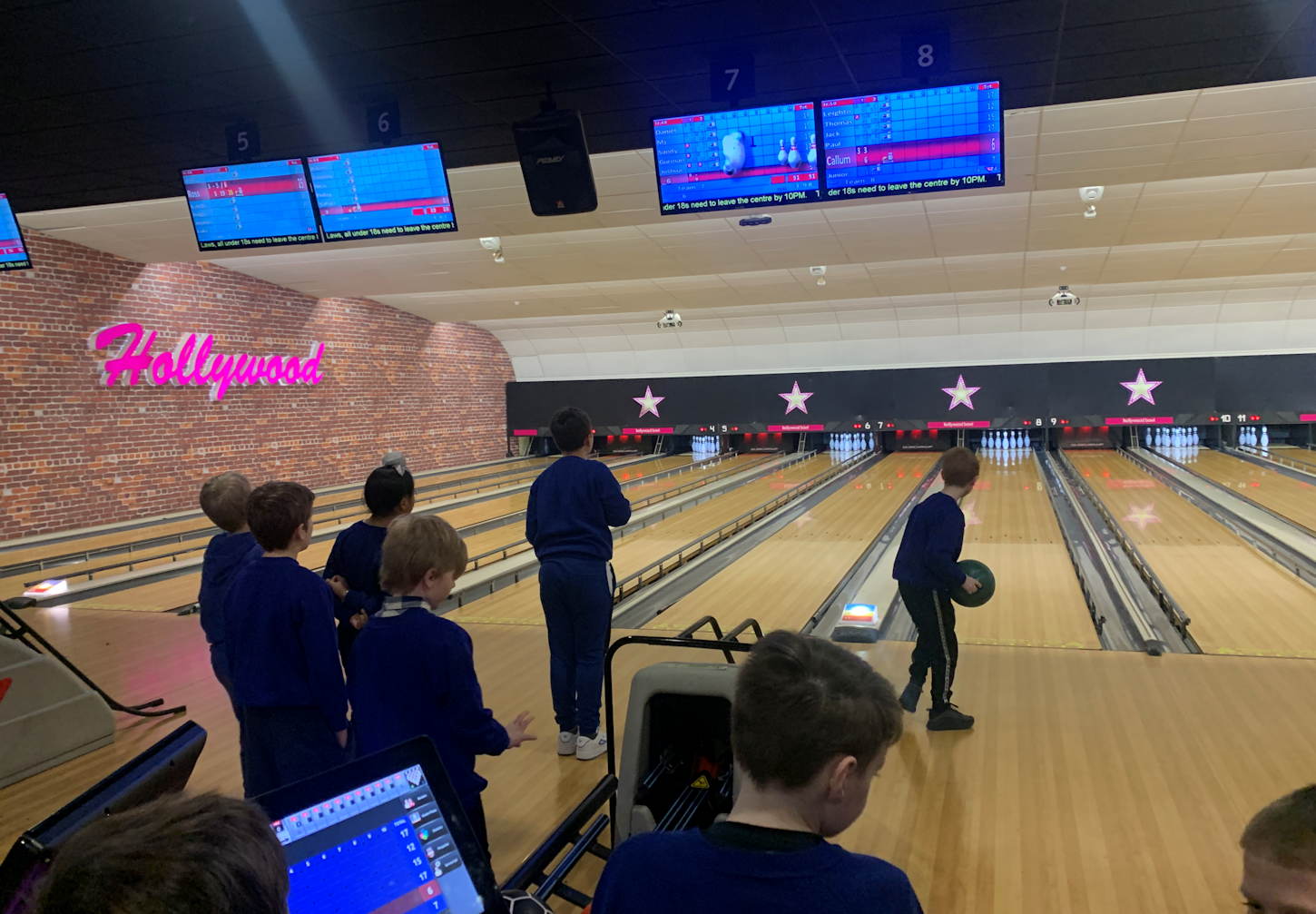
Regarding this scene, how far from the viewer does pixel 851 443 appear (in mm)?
15883

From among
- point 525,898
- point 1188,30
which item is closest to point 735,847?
point 525,898

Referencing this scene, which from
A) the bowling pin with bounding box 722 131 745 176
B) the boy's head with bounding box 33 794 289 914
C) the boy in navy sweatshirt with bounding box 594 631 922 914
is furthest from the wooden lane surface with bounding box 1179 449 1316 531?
the boy's head with bounding box 33 794 289 914

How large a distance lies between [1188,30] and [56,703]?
16.2 feet

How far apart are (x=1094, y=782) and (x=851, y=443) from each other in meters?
13.0

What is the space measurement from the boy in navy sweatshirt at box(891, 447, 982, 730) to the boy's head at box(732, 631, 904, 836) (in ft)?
8.59

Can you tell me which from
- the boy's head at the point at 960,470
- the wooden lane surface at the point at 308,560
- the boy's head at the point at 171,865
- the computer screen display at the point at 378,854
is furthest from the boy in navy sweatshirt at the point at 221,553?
the boy's head at the point at 960,470

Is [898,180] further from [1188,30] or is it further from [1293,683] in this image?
[1293,683]

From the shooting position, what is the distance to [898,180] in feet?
11.6

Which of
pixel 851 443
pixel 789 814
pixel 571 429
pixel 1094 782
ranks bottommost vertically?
pixel 1094 782

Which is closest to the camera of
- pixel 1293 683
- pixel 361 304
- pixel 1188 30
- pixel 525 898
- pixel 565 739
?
pixel 525 898

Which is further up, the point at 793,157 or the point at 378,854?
the point at 793,157

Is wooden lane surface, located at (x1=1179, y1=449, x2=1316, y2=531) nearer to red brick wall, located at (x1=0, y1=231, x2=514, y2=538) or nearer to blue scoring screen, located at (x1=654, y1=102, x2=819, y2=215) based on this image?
blue scoring screen, located at (x1=654, y1=102, x2=819, y2=215)

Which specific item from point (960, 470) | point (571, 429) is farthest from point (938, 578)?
point (571, 429)

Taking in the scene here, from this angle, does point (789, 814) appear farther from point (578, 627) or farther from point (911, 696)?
point (911, 696)
